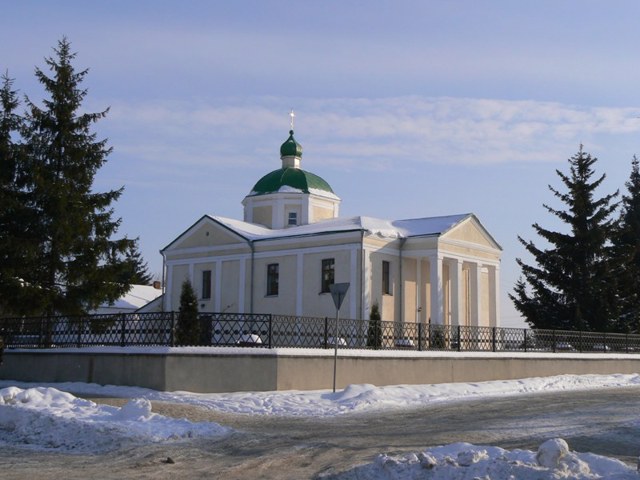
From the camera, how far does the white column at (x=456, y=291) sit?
106 ft

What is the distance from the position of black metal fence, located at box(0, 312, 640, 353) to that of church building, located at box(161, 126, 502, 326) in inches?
252

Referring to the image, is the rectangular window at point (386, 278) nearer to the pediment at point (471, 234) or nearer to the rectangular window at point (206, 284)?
the pediment at point (471, 234)

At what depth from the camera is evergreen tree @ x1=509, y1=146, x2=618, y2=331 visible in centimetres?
3937

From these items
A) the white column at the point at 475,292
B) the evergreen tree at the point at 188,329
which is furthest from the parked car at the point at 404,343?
the white column at the point at 475,292

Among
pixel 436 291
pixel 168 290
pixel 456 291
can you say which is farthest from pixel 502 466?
pixel 168 290

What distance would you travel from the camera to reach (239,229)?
118 feet

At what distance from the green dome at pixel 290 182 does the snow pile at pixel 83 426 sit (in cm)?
2653

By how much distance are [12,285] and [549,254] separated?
87.4 feet

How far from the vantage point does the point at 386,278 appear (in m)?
32.6

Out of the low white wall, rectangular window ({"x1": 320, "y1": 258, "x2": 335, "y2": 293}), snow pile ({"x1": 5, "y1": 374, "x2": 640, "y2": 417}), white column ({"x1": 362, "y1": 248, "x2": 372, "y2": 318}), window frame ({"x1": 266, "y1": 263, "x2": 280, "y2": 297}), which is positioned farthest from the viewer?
window frame ({"x1": 266, "y1": 263, "x2": 280, "y2": 297})

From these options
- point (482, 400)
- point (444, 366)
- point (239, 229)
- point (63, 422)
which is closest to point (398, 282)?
point (239, 229)

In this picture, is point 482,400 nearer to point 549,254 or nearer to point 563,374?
point 563,374

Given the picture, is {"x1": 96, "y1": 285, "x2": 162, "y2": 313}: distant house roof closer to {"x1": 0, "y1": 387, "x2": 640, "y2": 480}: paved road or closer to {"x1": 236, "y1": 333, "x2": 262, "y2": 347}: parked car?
{"x1": 236, "y1": 333, "x2": 262, "y2": 347}: parked car

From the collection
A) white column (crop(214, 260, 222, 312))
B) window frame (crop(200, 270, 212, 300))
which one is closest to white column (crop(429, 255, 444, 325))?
white column (crop(214, 260, 222, 312))
